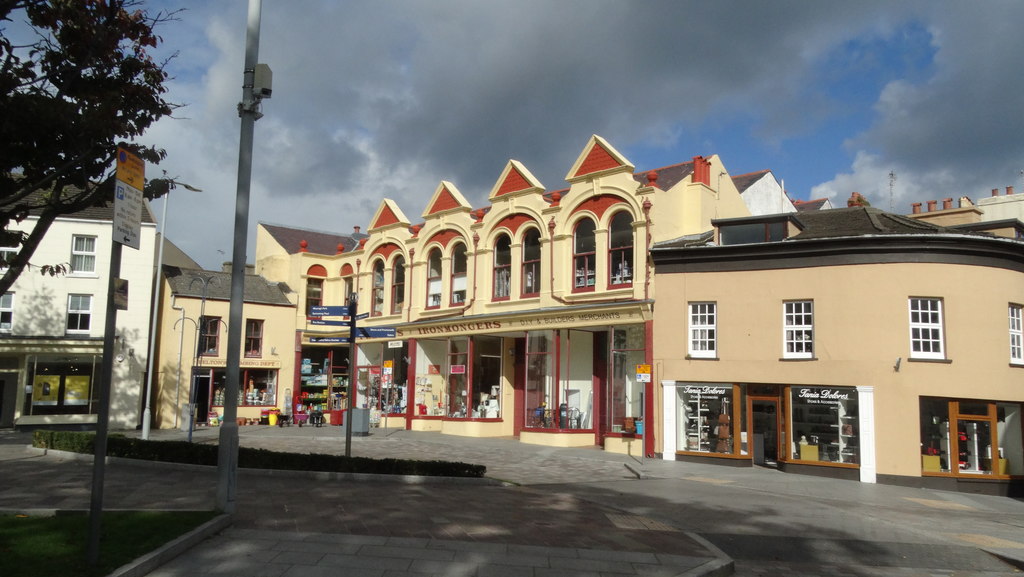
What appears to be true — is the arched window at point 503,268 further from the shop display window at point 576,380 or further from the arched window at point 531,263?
the shop display window at point 576,380

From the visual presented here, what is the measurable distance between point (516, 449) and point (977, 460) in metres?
13.5

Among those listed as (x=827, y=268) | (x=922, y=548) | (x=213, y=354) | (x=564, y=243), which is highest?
(x=564, y=243)

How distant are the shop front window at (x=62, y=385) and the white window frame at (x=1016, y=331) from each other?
32.8 meters

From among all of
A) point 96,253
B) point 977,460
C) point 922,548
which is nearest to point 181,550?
point 922,548

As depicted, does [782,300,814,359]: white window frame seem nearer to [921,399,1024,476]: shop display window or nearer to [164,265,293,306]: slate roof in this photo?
[921,399,1024,476]: shop display window

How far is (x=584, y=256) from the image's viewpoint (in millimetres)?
28172

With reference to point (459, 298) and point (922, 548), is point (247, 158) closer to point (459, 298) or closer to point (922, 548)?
point (922, 548)

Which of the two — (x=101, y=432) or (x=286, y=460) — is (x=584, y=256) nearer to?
(x=286, y=460)

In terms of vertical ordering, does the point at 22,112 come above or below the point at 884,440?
above

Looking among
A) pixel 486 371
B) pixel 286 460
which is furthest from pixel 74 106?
pixel 486 371

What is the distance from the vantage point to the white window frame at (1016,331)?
70.7 feet

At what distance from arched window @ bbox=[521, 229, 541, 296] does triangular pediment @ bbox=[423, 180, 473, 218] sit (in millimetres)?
3946

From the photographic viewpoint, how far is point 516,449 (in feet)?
84.9

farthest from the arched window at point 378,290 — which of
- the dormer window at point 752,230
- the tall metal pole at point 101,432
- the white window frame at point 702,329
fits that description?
the tall metal pole at point 101,432
